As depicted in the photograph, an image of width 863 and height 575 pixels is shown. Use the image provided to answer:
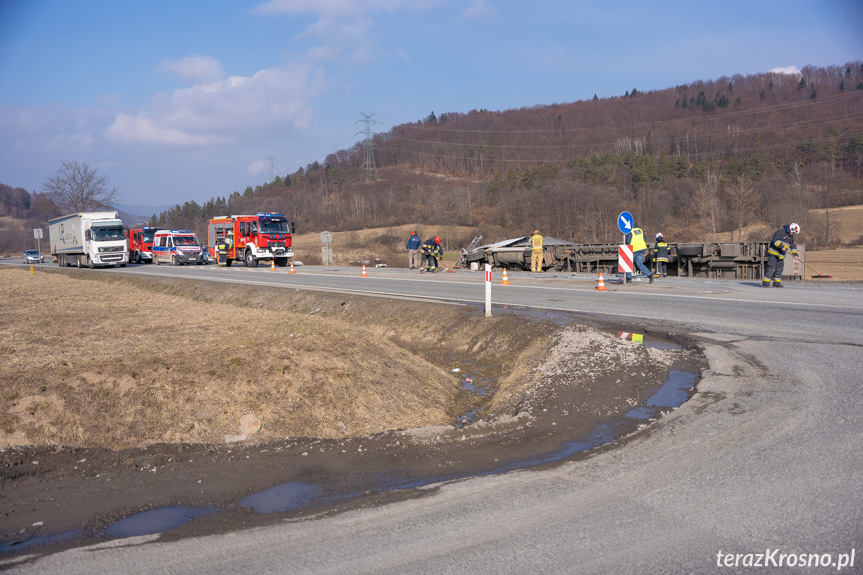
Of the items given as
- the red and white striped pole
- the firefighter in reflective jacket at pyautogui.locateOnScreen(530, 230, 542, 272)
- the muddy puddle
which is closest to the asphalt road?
the muddy puddle

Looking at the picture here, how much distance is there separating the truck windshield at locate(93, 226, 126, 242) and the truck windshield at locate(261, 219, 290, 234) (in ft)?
33.9

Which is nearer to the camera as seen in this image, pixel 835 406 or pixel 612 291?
pixel 835 406

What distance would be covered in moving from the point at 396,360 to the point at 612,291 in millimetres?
11052

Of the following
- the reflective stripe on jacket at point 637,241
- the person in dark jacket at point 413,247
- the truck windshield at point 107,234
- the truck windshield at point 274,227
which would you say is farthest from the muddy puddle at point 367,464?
the truck windshield at point 107,234

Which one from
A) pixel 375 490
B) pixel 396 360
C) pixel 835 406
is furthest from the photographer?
pixel 396 360

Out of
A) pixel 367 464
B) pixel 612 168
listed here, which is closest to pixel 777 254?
pixel 367 464

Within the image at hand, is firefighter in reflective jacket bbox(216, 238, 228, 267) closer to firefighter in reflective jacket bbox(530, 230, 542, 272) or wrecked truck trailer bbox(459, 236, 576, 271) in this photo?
wrecked truck trailer bbox(459, 236, 576, 271)

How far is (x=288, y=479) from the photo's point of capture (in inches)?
207

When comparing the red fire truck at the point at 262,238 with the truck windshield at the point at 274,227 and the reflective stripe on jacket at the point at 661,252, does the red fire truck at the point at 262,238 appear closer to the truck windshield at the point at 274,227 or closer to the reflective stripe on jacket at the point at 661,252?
the truck windshield at the point at 274,227

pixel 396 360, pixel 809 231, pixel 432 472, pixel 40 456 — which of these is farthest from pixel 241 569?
pixel 809 231

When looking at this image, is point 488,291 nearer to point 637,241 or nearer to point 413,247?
point 637,241

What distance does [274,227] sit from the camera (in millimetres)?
39500

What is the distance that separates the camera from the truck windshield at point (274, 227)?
39.3 meters

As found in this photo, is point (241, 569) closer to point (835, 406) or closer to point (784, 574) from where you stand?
point (784, 574)
